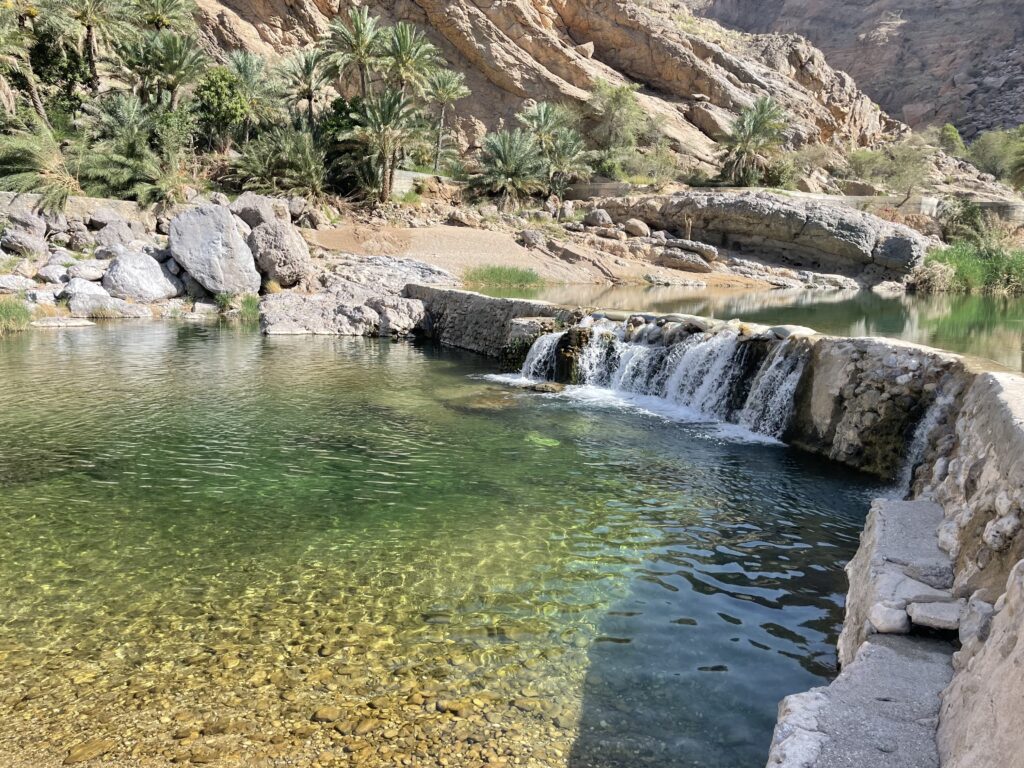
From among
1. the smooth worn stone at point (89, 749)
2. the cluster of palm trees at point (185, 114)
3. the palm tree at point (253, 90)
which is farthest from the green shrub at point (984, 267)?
the smooth worn stone at point (89, 749)

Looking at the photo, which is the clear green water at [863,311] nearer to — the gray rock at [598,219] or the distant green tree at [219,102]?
the gray rock at [598,219]

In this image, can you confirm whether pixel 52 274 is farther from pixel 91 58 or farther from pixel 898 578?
pixel 898 578

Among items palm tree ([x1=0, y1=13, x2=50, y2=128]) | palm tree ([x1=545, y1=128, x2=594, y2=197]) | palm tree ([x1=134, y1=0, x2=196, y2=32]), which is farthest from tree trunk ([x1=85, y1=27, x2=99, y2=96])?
palm tree ([x1=545, y1=128, x2=594, y2=197])

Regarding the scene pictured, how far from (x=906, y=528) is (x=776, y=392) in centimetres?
585

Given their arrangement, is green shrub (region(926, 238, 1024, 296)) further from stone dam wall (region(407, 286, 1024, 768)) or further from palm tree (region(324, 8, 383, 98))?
palm tree (region(324, 8, 383, 98))

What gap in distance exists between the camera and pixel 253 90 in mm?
42156

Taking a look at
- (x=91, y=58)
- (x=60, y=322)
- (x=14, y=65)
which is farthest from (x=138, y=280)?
(x=91, y=58)

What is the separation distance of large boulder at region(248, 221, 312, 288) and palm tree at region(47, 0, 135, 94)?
20136 mm

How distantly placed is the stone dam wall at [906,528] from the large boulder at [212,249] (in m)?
16.5

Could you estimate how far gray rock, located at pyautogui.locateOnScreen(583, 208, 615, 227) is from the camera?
1791 inches

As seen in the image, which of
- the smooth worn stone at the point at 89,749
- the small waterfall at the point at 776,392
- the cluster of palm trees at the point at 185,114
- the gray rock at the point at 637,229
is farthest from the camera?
the gray rock at the point at 637,229

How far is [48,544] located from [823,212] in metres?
44.9

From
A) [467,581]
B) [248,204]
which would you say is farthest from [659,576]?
[248,204]

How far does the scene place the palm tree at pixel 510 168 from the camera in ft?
152
